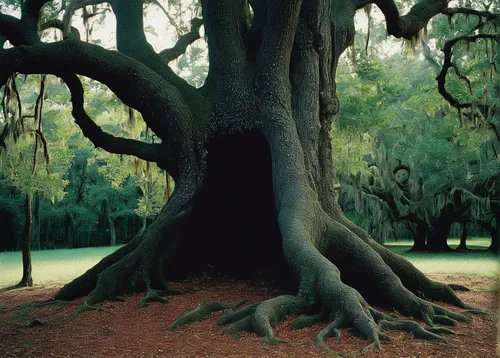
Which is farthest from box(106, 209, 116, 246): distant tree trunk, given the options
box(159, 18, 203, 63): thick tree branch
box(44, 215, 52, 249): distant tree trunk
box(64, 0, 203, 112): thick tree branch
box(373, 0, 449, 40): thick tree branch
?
box(373, 0, 449, 40): thick tree branch

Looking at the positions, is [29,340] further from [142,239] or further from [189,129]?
[189,129]

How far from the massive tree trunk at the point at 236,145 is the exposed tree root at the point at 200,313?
1.30 metres

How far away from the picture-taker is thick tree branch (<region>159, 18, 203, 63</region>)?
41.6ft

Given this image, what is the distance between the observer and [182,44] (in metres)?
12.9

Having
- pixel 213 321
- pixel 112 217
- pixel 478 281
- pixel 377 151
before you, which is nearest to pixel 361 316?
pixel 213 321

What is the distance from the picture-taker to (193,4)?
47.5 feet

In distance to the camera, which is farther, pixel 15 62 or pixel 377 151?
→ pixel 377 151

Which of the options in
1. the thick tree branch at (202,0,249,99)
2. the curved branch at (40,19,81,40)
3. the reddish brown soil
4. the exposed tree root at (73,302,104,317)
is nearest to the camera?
the reddish brown soil

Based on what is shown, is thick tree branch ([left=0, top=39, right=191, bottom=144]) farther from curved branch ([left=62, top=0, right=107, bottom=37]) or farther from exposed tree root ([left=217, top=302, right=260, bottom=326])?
exposed tree root ([left=217, top=302, right=260, bottom=326])

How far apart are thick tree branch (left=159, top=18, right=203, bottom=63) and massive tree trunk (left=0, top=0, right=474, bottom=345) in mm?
2298

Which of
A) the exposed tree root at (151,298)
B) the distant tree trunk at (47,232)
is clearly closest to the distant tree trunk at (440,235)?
the exposed tree root at (151,298)

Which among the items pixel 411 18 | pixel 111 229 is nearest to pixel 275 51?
pixel 411 18

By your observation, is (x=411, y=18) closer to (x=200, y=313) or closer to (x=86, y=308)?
(x=200, y=313)

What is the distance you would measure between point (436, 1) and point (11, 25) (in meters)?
9.24
